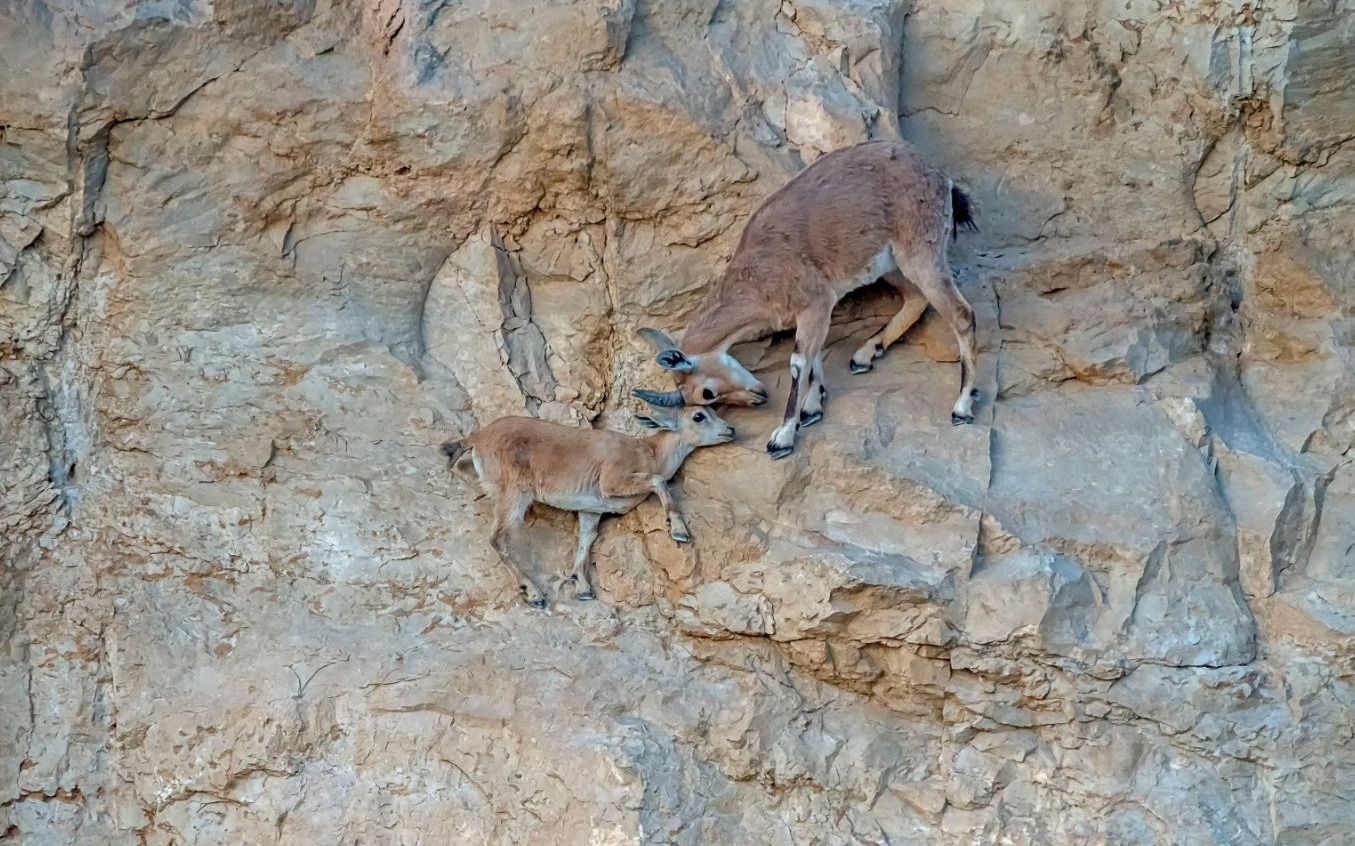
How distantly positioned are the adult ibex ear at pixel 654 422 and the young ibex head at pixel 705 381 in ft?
0.27

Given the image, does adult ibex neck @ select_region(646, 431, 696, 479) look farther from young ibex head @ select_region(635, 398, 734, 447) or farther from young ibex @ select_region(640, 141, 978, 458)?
young ibex @ select_region(640, 141, 978, 458)

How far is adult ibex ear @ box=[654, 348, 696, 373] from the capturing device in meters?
6.55

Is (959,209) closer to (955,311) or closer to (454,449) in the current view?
(955,311)

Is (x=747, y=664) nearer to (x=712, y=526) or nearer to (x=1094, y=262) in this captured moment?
(x=712, y=526)

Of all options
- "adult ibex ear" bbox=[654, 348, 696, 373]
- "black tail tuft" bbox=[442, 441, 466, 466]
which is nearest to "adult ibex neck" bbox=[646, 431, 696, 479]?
"adult ibex ear" bbox=[654, 348, 696, 373]

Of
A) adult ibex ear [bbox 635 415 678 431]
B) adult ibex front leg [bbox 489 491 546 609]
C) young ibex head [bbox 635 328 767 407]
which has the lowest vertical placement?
adult ibex front leg [bbox 489 491 546 609]

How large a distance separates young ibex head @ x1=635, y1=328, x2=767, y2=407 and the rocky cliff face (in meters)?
0.28

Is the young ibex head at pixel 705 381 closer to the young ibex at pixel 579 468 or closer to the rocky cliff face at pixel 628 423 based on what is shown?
the young ibex at pixel 579 468

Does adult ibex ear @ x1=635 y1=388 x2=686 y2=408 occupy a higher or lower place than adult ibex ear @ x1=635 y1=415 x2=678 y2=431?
higher

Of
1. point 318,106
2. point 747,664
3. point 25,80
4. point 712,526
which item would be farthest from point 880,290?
point 25,80

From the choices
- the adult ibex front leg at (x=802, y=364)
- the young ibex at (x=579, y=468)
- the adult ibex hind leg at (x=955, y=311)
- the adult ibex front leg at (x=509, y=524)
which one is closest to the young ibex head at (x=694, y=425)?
the young ibex at (x=579, y=468)

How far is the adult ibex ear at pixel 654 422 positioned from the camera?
21.7 feet

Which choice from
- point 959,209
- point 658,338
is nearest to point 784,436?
point 658,338

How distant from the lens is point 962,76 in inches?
304
